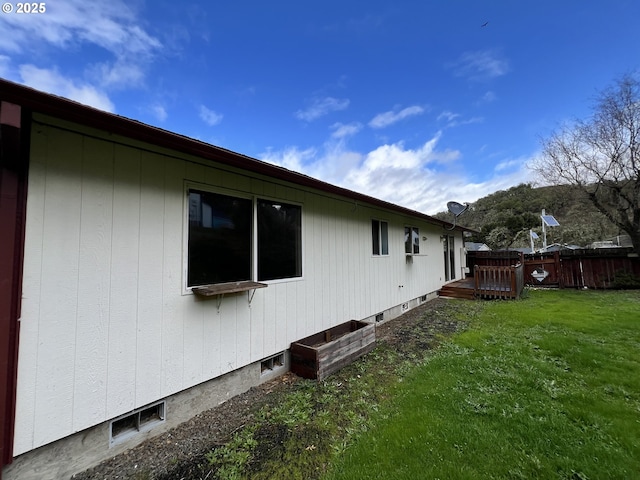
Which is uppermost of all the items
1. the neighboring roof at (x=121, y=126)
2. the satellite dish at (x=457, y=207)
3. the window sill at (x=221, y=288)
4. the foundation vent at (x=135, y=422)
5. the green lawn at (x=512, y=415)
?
the satellite dish at (x=457, y=207)

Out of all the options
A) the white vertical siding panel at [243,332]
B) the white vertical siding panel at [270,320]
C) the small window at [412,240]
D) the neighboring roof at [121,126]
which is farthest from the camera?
the small window at [412,240]

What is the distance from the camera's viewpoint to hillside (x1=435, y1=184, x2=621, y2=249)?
2550 centimetres

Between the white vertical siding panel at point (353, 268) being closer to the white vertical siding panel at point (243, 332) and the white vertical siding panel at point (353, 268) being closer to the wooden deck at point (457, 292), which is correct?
the white vertical siding panel at point (243, 332)

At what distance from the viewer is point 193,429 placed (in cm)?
265

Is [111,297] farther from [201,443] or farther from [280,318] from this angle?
[280,318]

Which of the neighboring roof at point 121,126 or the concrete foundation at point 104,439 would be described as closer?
the neighboring roof at point 121,126

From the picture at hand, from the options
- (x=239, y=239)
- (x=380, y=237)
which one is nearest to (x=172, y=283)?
(x=239, y=239)

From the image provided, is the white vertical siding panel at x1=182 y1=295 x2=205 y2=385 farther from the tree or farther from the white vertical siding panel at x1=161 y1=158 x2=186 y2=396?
the tree

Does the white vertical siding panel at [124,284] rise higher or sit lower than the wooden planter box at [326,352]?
higher

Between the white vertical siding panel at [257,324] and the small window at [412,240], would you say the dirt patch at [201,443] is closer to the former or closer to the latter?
the white vertical siding panel at [257,324]

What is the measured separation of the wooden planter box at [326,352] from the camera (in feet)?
12.1

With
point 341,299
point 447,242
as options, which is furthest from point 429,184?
point 341,299

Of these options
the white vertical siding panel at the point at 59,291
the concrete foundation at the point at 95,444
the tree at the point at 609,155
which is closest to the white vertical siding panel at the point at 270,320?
the concrete foundation at the point at 95,444

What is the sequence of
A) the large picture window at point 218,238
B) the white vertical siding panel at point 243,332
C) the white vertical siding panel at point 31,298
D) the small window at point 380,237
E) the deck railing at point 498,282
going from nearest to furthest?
the white vertical siding panel at point 31,298, the large picture window at point 218,238, the white vertical siding panel at point 243,332, the small window at point 380,237, the deck railing at point 498,282
